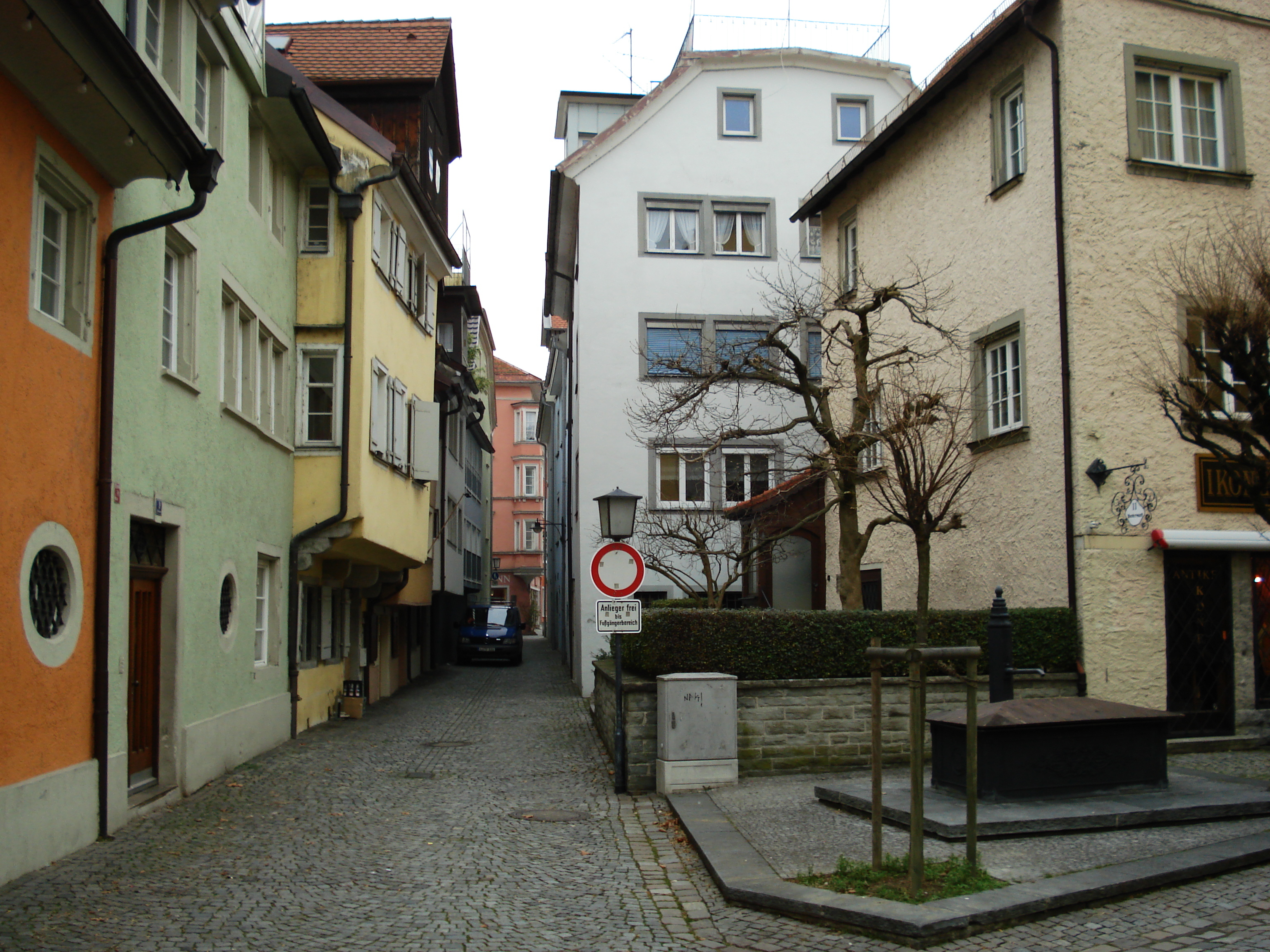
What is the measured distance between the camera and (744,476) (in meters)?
25.7

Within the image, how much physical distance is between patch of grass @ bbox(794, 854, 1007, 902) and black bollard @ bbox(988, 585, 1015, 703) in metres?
3.17

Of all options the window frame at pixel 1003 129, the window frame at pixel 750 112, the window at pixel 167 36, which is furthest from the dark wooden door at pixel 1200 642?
the window frame at pixel 750 112

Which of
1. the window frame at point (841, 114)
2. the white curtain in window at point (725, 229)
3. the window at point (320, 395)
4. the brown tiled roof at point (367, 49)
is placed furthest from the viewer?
the window frame at point (841, 114)

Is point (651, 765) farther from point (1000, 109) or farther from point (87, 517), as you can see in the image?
point (1000, 109)

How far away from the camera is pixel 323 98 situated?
17516 mm

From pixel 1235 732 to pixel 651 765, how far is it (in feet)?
21.9

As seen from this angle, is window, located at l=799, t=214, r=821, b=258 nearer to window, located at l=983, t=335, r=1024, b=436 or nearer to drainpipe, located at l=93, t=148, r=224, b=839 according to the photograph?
window, located at l=983, t=335, r=1024, b=436

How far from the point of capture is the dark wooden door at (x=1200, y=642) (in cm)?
1281

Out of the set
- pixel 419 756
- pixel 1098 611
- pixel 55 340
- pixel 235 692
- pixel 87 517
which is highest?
pixel 55 340

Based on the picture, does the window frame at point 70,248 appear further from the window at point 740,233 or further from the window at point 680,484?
the window at point 740,233

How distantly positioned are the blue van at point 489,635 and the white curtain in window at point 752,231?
15894 mm

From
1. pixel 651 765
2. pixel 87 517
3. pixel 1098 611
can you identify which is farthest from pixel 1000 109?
pixel 87 517

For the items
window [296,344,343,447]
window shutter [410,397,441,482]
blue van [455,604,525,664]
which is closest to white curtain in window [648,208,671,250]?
window shutter [410,397,441,482]

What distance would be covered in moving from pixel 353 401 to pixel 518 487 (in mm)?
54026
